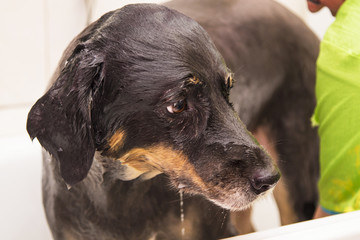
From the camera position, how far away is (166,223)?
1512 mm

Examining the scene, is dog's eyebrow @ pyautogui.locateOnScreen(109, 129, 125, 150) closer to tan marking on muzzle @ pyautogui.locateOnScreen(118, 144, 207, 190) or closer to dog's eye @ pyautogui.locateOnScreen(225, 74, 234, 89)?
tan marking on muzzle @ pyautogui.locateOnScreen(118, 144, 207, 190)

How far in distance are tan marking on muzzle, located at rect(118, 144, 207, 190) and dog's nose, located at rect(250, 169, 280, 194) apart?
0.39ft

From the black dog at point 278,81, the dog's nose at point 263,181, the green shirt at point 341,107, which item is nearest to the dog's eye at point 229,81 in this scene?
the dog's nose at point 263,181

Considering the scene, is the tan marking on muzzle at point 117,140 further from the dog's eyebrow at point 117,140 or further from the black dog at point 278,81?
the black dog at point 278,81

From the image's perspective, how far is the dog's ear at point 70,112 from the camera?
Result: 1105mm

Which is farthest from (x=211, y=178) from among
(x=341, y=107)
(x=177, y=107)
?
(x=341, y=107)

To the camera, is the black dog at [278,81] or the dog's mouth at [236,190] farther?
the black dog at [278,81]

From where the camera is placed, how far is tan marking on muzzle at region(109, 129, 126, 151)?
3.90 feet

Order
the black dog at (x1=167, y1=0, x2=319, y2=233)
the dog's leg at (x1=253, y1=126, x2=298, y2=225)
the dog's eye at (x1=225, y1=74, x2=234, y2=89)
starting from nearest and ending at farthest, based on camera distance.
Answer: the dog's eye at (x1=225, y1=74, x2=234, y2=89) → the black dog at (x1=167, y1=0, x2=319, y2=233) → the dog's leg at (x1=253, y1=126, x2=298, y2=225)

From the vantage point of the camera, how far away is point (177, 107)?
1159 millimetres

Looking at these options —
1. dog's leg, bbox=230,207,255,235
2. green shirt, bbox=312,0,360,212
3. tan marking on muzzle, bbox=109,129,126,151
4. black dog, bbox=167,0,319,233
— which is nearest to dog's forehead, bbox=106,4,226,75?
tan marking on muzzle, bbox=109,129,126,151

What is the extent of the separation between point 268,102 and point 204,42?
0.64 meters

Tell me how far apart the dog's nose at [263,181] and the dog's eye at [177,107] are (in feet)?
0.75

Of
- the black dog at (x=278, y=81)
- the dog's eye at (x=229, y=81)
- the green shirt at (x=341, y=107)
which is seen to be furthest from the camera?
the black dog at (x=278, y=81)
